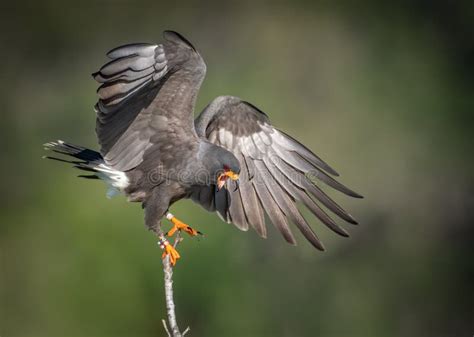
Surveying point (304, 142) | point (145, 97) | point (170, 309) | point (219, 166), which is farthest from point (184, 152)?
point (304, 142)

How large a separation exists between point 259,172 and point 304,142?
20.5 feet

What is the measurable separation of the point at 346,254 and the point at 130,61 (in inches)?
355

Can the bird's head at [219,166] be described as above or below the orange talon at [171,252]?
above

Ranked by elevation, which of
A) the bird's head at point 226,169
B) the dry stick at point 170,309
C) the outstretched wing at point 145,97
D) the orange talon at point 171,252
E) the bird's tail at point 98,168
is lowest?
the dry stick at point 170,309

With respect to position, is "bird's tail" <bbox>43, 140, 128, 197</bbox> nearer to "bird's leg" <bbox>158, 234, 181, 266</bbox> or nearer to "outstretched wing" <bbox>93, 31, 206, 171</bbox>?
"outstretched wing" <bbox>93, 31, 206, 171</bbox>

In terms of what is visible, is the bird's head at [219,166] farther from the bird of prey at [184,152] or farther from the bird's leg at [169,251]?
the bird's leg at [169,251]

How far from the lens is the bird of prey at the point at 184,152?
535cm

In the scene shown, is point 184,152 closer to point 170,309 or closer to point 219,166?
point 219,166

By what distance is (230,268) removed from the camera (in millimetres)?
11438

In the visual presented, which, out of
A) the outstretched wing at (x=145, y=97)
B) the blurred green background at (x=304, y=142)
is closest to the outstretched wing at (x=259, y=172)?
the outstretched wing at (x=145, y=97)

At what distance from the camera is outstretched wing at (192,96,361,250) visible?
6422mm

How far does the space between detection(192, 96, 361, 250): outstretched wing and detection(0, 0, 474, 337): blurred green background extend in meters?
4.27

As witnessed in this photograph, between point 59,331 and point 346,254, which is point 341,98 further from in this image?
point 59,331

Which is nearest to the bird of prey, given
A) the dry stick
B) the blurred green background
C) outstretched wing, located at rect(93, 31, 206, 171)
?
outstretched wing, located at rect(93, 31, 206, 171)
